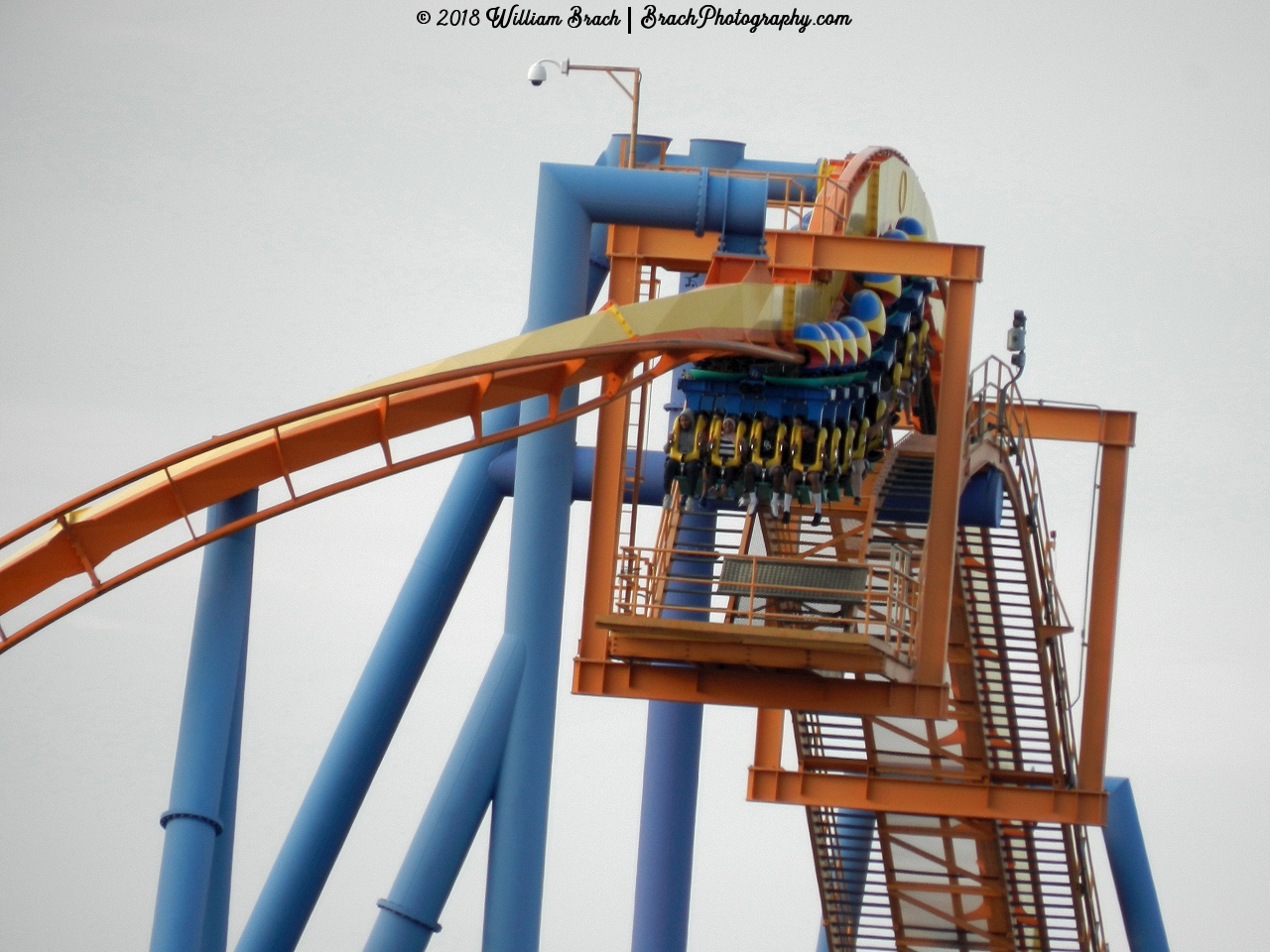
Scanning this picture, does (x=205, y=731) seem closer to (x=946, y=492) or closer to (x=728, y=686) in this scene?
(x=728, y=686)

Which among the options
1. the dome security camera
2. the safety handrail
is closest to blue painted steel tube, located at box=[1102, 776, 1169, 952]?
the safety handrail

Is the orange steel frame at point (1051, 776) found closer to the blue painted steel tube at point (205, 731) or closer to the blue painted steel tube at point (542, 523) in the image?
the blue painted steel tube at point (542, 523)

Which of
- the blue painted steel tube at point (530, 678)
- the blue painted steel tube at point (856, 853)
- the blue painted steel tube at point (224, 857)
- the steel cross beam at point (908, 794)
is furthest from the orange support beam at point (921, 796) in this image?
the blue painted steel tube at point (224, 857)

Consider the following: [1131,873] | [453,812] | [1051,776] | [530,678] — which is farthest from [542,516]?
[1131,873]

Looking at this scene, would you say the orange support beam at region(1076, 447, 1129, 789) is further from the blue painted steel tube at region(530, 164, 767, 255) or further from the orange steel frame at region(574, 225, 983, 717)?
the blue painted steel tube at region(530, 164, 767, 255)

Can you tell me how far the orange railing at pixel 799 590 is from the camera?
25.4 meters

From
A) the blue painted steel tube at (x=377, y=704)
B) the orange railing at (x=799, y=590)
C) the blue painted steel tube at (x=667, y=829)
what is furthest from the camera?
the blue painted steel tube at (x=667, y=829)

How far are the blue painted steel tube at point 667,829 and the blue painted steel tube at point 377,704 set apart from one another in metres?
3.07

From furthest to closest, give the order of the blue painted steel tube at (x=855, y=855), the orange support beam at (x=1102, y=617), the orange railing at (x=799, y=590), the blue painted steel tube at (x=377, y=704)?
the blue painted steel tube at (x=855, y=855)
the orange support beam at (x=1102, y=617)
the blue painted steel tube at (x=377, y=704)
the orange railing at (x=799, y=590)

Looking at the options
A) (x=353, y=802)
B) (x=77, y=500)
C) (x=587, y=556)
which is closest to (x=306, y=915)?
(x=353, y=802)

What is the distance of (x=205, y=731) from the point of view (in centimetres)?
2386

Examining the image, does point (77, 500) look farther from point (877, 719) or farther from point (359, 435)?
point (877, 719)

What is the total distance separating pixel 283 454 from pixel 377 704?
707cm

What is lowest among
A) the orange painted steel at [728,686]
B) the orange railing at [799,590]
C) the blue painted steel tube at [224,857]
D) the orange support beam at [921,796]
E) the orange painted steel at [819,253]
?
the blue painted steel tube at [224,857]
